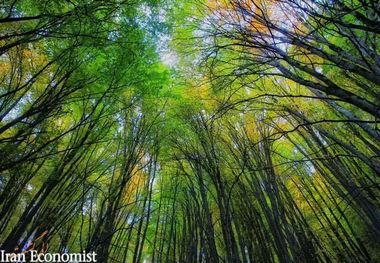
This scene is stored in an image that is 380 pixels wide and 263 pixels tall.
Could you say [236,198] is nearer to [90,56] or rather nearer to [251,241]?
[251,241]

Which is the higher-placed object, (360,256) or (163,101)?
(163,101)

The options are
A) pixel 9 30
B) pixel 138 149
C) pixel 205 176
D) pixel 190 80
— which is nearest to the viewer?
pixel 9 30

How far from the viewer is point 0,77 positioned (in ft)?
15.2

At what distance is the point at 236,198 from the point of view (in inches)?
227

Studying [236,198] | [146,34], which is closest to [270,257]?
[236,198]

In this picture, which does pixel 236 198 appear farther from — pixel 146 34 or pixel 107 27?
pixel 107 27

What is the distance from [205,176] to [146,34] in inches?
141

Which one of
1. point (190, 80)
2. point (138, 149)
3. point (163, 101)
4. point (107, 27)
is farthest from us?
point (163, 101)

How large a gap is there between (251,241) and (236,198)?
2.99 ft

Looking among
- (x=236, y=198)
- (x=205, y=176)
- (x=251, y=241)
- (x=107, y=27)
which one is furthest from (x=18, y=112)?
(x=251, y=241)

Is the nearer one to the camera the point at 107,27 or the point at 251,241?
the point at 107,27

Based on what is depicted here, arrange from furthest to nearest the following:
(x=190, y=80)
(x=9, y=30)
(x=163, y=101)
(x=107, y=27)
→ (x=163, y=101) → (x=190, y=80) → (x=9, y=30) → (x=107, y=27)

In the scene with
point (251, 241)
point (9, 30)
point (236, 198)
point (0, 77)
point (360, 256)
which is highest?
point (0, 77)

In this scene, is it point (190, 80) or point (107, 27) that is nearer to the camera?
point (107, 27)
